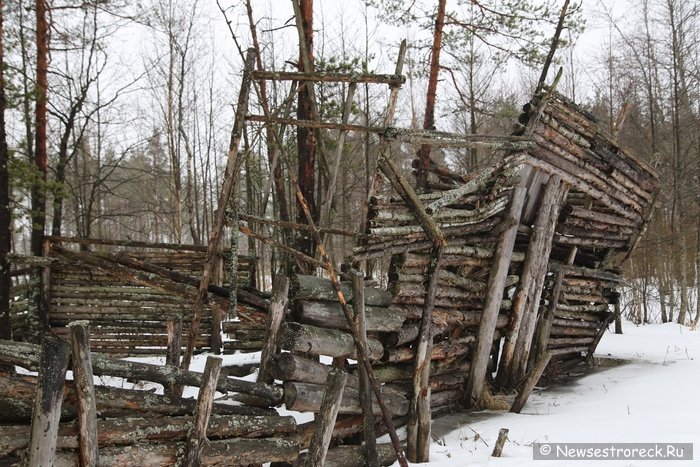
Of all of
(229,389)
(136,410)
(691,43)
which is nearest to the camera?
(136,410)

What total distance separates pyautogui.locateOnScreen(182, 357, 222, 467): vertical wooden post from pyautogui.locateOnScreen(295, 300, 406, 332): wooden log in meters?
1.17

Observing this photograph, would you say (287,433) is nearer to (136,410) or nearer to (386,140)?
(136,410)

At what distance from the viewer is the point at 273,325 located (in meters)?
4.41

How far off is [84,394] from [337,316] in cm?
225

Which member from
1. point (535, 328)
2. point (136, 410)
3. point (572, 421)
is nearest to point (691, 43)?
point (535, 328)

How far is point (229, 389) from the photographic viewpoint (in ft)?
12.9

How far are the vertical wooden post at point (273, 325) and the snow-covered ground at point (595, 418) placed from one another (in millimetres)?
1783

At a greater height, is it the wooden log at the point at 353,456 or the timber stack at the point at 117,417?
the timber stack at the point at 117,417

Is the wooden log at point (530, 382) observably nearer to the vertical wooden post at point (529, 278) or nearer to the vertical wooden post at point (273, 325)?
the vertical wooden post at point (529, 278)

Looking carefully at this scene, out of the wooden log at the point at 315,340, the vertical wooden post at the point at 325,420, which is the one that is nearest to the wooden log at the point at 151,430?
the vertical wooden post at the point at 325,420

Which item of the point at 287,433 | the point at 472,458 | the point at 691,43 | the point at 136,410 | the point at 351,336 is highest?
the point at 691,43

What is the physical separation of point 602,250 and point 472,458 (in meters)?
5.57

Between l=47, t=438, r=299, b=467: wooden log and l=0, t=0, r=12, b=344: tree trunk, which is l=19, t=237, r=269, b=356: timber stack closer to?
l=0, t=0, r=12, b=344: tree trunk

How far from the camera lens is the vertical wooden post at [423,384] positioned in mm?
4766
